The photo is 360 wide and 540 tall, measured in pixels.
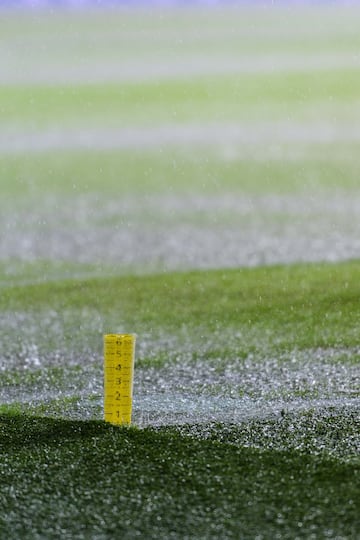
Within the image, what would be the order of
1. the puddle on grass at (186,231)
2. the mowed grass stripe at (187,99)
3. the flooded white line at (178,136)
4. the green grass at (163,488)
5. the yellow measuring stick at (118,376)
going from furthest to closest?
the mowed grass stripe at (187,99) → the flooded white line at (178,136) → the puddle on grass at (186,231) → the yellow measuring stick at (118,376) → the green grass at (163,488)

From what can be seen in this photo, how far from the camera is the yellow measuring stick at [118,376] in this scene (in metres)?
4.00

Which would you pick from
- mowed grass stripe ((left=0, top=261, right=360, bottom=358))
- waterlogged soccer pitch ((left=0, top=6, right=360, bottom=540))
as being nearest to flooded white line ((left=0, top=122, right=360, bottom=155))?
waterlogged soccer pitch ((left=0, top=6, right=360, bottom=540))

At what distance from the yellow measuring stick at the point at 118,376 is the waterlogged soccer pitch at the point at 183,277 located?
0.25ft

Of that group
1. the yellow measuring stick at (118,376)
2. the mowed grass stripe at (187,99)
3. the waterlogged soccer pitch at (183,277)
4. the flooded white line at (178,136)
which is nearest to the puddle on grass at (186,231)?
the waterlogged soccer pitch at (183,277)

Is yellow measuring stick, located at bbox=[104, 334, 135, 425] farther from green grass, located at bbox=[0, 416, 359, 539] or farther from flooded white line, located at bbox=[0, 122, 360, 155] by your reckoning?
flooded white line, located at bbox=[0, 122, 360, 155]

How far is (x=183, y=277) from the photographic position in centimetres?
717

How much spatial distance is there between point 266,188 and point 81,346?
5573 mm

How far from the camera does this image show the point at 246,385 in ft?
15.8

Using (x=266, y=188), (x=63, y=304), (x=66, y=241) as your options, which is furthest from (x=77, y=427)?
(x=266, y=188)

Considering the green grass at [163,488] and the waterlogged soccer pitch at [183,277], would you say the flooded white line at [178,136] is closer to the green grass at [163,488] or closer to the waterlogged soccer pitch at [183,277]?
the waterlogged soccer pitch at [183,277]

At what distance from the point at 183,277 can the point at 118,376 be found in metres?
3.14

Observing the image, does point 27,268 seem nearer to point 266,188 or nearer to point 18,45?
point 266,188

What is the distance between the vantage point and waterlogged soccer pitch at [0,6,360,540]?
3.44 m

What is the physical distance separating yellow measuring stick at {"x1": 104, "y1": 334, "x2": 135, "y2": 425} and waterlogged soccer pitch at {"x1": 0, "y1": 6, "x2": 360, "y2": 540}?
0.08 meters
